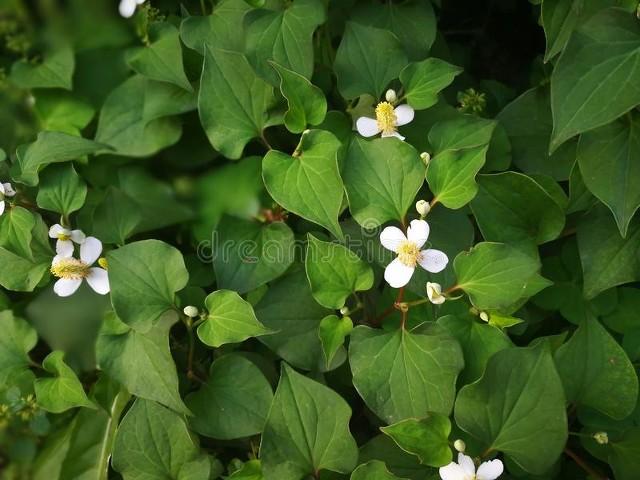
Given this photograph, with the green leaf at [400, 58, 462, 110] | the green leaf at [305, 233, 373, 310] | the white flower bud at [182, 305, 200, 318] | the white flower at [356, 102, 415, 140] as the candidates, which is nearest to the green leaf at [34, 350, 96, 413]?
the white flower bud at [182, 305, 200, 318]

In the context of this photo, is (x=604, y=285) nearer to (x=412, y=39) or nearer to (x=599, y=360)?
(x=599, y=360)

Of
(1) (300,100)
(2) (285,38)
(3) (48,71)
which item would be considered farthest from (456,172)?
(3) (48,71)

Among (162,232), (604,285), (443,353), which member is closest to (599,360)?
(604,285)

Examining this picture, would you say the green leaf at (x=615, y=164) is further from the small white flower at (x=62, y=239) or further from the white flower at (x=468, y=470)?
the small white flower at (x=62, y=239)

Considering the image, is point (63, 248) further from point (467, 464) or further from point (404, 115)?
point (467, 464)

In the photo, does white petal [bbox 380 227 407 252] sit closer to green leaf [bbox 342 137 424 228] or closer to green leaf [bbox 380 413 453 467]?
green leaf [bbox 342 137 424 228]

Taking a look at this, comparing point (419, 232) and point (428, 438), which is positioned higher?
point (419, 232)

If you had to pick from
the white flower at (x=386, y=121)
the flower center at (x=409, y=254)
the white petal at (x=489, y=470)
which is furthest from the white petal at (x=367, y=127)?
the white petal at (x=489, y=470)

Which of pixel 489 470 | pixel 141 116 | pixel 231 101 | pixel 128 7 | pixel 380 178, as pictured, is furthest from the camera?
pixel 141 116
